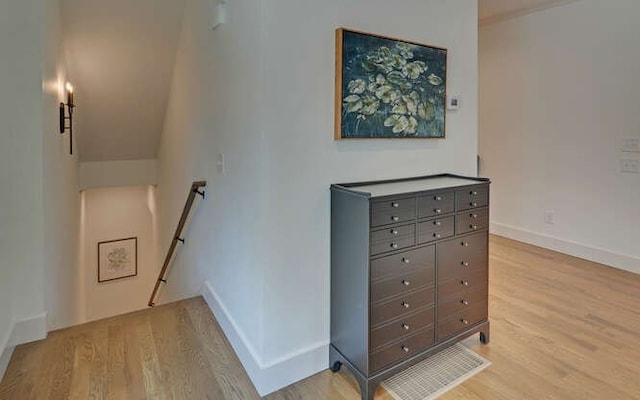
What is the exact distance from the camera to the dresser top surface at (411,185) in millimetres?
2013

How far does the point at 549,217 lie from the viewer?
13.9 feet

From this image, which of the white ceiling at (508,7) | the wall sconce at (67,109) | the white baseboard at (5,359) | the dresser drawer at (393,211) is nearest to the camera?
the dresser drawer at (393,211)

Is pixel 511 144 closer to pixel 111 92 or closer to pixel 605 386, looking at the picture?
pixel 605 386

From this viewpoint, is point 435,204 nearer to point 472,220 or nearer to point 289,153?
point 472,220

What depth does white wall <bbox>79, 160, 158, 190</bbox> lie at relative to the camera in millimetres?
4738

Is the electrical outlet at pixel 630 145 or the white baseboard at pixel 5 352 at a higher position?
the electrical outlet at pixel 630 145

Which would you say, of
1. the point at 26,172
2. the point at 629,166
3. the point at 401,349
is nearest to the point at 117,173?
the point at 26,172

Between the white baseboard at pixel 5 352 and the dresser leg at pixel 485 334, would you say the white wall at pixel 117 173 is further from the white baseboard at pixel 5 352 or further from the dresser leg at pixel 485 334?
the dresser leg at pixel 485 334

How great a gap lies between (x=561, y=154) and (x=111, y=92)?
4731 mm

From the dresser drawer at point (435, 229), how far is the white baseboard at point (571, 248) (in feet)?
8.53

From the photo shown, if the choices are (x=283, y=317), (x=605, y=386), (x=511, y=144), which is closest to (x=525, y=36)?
(x=511, y=144)

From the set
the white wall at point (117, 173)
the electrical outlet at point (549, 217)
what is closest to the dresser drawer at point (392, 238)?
the electrical outlet at point (549, 217)

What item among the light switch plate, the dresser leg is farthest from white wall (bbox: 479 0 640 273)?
the dresser leg

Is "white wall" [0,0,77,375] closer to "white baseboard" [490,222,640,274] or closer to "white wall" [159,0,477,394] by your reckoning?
"white wall" [159,0,477,394]
